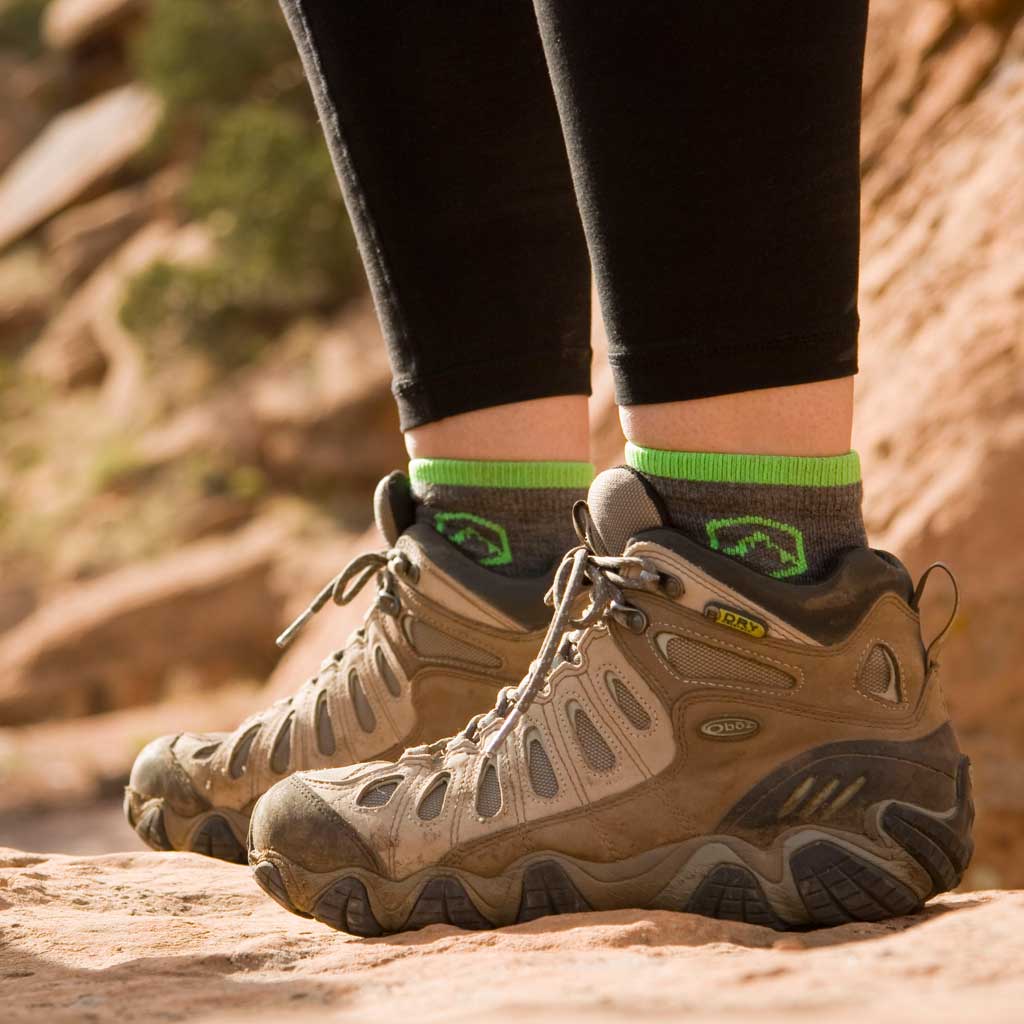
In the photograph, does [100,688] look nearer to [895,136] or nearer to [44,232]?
[895,136]

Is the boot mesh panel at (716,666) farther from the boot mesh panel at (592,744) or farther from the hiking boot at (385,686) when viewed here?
the hiking boot at (385,686)

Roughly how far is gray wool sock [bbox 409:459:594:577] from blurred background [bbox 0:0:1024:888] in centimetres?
119

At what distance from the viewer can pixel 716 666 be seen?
1202 millimetres

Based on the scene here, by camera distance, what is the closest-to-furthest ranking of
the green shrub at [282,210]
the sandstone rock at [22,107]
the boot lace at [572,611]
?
1. the boot lace at [572,611]
2. the green shrub at [282,210]
3. the sandstone rock at [22,107]

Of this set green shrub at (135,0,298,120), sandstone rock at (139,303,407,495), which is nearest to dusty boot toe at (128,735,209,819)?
sandstone rock at (139,303,407,495)

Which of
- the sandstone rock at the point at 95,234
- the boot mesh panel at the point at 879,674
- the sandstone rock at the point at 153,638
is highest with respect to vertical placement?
the sandstone rock at the point at 95,234

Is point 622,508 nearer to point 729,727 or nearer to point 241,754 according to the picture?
point 729,727

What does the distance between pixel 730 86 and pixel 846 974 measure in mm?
687

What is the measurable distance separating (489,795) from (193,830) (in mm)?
553

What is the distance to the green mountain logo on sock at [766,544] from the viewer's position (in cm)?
120

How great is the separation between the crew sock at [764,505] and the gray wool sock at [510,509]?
317mm

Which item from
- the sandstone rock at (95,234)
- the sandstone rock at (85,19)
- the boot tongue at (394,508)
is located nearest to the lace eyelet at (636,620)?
the boot tongue at (394,508)

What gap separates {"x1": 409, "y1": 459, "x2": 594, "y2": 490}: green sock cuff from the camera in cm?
153

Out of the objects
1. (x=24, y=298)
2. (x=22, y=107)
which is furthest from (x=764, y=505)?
(x=22, y=107)
